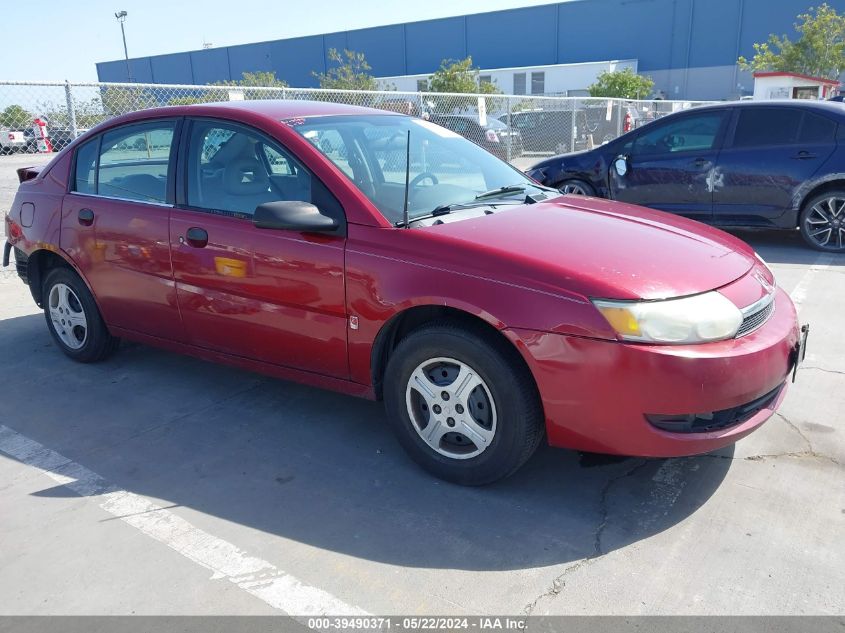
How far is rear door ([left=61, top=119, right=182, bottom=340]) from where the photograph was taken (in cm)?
403

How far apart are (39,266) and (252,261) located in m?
2.25

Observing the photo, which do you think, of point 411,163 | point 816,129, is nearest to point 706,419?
point 411,163

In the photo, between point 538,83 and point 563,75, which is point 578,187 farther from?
point 538,83

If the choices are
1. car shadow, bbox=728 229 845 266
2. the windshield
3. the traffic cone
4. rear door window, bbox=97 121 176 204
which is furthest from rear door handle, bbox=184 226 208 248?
car shadow, bbox=728 229 845 266

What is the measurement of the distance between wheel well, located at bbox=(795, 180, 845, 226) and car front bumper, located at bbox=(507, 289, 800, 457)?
5421 millimetres

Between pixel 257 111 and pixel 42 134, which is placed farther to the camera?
pixel 42 134

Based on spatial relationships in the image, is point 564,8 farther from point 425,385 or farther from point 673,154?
point 425,385

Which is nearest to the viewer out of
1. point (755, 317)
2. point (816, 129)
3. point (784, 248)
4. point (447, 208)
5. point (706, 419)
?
point (706, 419)

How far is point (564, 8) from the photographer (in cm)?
5250

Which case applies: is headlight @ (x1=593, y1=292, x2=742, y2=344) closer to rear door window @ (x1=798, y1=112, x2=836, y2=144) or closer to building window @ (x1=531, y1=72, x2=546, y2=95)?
rear door window @ (x1=798, y1=112, x2=836, y2=144)

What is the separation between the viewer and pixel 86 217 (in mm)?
4398

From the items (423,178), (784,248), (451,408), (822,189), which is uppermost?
(423,178)

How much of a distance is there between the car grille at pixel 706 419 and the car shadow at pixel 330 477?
41 cm

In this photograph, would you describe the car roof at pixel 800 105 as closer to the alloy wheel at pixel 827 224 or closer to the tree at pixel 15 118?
the alloy wheel at pixel 827 224
